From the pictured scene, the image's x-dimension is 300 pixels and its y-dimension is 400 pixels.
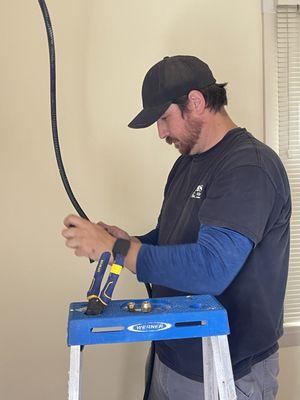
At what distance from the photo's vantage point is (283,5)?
5.83 ft

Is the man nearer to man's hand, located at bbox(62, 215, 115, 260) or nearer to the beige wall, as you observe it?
man's hand, located at bbox(62, 215, 115, 260)

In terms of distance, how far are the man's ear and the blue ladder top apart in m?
0.53

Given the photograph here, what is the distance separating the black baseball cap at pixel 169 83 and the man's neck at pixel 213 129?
0.08 meters

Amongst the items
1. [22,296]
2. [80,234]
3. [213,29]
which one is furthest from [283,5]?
[22,296]

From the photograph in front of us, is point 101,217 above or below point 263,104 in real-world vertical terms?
below

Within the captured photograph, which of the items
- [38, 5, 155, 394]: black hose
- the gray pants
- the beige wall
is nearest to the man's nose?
[38, 5, 155, 394]: black hose

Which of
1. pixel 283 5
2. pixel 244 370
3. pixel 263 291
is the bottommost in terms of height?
pixel 244 370

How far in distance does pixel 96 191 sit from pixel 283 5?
3.21 ft

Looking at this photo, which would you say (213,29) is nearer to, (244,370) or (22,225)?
(22,225)

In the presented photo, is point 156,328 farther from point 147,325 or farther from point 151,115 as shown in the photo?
point 151,115

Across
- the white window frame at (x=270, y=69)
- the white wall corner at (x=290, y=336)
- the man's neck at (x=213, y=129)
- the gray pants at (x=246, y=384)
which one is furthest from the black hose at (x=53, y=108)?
the white window frame at (x=270, y=69)

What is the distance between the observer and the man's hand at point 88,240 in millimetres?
1003

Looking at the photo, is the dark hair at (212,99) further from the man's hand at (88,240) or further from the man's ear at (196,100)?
the man's hand at (88,240)

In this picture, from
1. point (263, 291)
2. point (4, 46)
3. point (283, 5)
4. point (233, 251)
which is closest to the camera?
point (233, 251)
